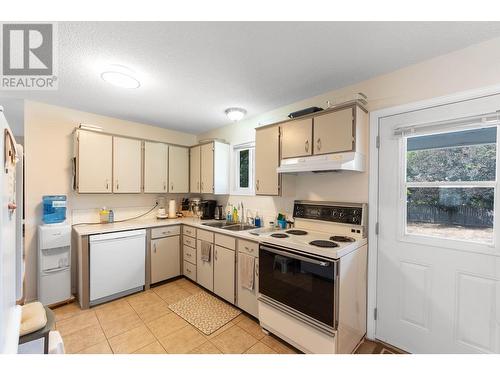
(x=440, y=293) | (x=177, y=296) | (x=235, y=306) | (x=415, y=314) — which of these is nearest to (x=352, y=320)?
(x=415, y=314)

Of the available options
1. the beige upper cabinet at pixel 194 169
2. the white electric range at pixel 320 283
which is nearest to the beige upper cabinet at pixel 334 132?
the white electric range at pixel 320 283

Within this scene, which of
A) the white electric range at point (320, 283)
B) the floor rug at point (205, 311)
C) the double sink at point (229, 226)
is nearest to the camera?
the white electric range at point (320, 283)

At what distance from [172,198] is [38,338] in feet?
8.72

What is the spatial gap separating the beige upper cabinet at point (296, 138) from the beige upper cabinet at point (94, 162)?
2.26 metres

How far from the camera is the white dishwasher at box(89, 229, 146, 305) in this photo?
7.95ft

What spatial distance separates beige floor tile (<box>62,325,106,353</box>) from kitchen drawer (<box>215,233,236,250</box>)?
1.33 metres

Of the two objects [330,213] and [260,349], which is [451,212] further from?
[260,349]

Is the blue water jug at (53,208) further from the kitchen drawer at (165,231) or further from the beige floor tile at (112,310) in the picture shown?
the beige floor tile at (112,310)

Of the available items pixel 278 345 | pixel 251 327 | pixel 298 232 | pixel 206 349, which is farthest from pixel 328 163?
pixel 206 349

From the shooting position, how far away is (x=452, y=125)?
1571mm

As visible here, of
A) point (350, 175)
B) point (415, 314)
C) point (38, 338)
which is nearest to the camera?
point (38, 338)

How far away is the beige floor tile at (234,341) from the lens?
1.81 metres

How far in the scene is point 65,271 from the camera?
8.08ft
